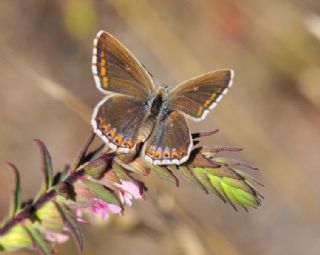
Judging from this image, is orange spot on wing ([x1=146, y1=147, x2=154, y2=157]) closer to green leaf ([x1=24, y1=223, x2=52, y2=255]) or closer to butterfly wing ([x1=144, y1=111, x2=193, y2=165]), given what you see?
butterfly wing ([x1=144, y1=111, x2=193, y2=165])

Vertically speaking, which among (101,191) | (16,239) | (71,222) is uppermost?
(101,191)

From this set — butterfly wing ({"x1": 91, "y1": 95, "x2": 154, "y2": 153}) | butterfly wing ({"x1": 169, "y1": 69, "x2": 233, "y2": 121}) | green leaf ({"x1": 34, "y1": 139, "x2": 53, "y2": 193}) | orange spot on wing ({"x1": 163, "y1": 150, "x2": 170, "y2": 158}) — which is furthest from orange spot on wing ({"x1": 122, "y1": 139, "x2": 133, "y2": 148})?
butterfly wing ({"x1": 169, "y1": 69, "x2": 233, "y2": 121})

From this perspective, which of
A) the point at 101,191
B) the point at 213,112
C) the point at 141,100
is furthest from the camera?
the point at 213,112

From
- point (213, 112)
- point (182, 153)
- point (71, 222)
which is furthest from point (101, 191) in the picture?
point (213, 112)

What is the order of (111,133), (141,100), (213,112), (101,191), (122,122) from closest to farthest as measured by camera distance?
(101,191) < (111,133) < (122,122) < (141,100) < (213,112)

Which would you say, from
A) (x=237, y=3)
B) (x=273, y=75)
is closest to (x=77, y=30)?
(x=237, y=3)

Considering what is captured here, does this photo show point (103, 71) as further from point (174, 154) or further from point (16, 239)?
point (16, 239)

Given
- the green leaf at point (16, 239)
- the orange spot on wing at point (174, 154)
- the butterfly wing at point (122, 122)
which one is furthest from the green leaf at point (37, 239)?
the orange spot on wing at point (174, 154)
